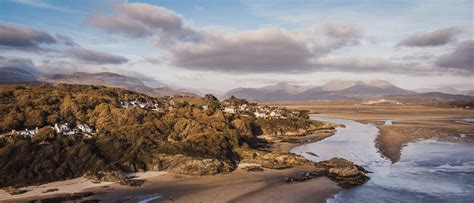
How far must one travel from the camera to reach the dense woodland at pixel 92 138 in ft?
84.4

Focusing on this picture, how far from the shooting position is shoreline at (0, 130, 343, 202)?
2136cm

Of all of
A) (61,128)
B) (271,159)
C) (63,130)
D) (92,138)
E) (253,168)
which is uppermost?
(61,128)

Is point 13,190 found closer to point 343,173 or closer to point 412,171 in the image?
point 343,173

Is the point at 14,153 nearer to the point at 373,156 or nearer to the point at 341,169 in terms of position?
the point at 341,169

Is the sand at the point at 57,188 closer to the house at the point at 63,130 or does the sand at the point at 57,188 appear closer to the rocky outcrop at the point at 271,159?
the house at the point at 63,130

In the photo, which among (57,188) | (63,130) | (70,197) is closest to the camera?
(70,197)

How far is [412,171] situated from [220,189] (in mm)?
15541

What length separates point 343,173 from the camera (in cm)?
2719

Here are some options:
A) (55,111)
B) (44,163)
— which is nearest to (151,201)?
(44,163)

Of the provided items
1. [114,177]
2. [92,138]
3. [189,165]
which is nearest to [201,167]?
[189,165]

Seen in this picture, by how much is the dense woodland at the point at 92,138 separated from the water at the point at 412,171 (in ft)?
34.5

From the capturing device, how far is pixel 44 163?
25.6 metres

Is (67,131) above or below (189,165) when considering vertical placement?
above

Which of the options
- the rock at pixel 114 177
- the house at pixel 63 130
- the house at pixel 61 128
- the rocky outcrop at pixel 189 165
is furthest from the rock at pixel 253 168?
the house at pixel 61 128
